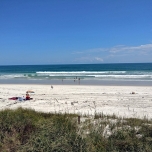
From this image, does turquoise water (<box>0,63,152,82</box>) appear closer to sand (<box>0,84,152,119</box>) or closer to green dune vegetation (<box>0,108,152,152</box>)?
sand (<box>0,84,152,119</box>)

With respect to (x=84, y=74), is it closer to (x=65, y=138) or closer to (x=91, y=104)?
(x=91, y=104)

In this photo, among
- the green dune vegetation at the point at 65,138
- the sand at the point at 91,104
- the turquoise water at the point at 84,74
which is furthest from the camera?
the turquoise water at the point at 84,74

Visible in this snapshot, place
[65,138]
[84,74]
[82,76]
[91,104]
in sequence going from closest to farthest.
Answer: [65,138], [91,104], [82,76], [84,74]

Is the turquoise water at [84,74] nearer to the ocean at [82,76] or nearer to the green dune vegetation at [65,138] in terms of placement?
the ocean at [82,76]

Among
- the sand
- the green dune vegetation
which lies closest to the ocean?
the sand

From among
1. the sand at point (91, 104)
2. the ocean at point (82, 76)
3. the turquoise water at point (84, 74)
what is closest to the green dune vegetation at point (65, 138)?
the sand at point (91, 104)

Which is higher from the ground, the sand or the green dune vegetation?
the green dune vegetation

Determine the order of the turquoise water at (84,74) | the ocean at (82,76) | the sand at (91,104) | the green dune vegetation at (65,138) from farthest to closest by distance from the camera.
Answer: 1. the turquoise water at (84,74)
2. the ocean at (82,76)
3. the sand at (91,104)
4. the green dune vegetation at (65,138)

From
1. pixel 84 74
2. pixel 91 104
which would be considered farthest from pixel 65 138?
pixel 84 74

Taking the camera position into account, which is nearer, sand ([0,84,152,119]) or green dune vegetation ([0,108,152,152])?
green dune vegetation ([0,108,152,152])

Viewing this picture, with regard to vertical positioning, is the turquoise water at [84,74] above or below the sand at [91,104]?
above

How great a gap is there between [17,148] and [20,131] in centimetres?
64

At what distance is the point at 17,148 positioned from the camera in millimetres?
3932

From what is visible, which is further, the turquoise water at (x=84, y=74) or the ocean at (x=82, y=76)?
the turquoise water at (x=84, y=74)
